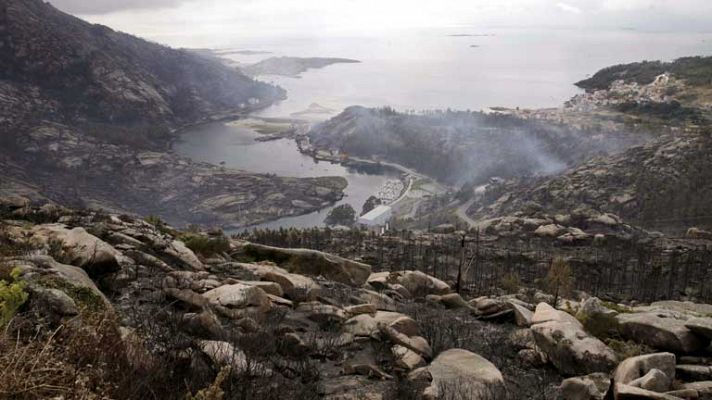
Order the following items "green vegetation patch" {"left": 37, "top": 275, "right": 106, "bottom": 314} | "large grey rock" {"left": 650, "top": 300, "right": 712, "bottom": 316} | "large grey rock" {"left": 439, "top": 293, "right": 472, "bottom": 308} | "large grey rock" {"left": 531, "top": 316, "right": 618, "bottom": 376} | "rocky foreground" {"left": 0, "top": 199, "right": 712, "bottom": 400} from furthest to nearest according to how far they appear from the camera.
Result: "large grey rock" {"left": 650, "top": 300, "right": 712, "bottom": 316} < "large grey rock" {"left": 439, "top": 293, "right": 472, "bottom": 308} < "large grey rock" {"left": 531, "top": 316, "right": 618, "bottom": 376} < "green vegetation patch" {"left": 37, "top": 275, "right": 106, "bottom": 314} < "rocky foreground" {"left": 0, "top": 199, "right": 712, "bottom": 400}

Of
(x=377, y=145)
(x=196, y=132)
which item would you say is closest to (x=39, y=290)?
(x=377, y=145)

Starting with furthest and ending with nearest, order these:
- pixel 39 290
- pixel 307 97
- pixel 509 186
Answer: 1. pixel 307 97
2. pixel 509 186
3. pixel 39 290

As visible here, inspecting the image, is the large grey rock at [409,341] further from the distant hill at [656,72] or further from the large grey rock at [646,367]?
the distant hill at [656,72]

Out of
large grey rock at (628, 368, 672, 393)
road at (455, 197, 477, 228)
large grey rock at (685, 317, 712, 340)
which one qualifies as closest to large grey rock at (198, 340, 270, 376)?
large grey rock at (628, 368, 672, 393)

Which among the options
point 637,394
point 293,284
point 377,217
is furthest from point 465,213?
A: point 637,394

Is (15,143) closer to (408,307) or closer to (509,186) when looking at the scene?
(509,186)

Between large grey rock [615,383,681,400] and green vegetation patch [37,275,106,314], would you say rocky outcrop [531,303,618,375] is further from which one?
green vegetation patch [37,275,106,314]

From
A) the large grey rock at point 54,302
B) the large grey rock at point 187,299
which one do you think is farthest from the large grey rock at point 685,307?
the large grey rock at point 54,302

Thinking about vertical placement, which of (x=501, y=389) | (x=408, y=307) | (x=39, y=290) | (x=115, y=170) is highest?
(x=39, y=290)
